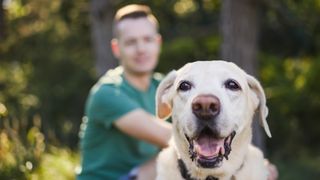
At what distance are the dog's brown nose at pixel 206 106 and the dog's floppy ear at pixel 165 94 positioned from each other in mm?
537

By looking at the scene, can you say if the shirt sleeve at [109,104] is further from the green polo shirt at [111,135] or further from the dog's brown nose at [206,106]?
the dog's brown nose at [206,106]

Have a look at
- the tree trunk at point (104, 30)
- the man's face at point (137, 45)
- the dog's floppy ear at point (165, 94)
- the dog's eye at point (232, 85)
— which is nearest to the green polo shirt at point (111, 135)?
the man's face at point (137, 45)

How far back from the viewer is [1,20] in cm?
652

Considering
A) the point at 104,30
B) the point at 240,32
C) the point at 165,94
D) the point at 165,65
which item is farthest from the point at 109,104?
the point at 165,65

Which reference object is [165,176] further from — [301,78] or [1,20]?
[301,78]

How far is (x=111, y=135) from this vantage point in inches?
192

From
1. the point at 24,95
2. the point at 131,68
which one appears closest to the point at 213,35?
the point at 24,95

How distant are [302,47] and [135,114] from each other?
30.8 ft

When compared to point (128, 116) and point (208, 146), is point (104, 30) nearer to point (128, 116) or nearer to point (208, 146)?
point (128, 116)

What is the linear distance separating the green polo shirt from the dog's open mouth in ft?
3.96

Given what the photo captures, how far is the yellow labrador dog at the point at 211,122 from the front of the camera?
11.3 feet

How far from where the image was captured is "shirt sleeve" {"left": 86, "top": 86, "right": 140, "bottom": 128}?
4.68 metres

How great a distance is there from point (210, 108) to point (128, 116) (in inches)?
54.2

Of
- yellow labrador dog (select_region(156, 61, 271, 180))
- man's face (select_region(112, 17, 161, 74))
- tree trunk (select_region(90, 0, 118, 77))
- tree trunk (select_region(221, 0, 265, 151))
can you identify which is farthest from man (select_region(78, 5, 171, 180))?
tree trunk (select_region(90, 0, 118, 77))
